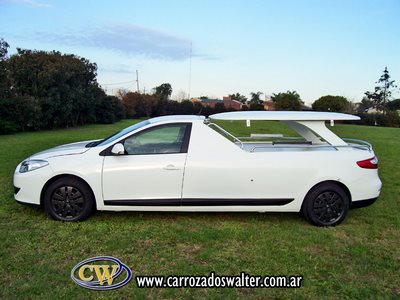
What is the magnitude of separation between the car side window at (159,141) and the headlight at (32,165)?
43.7 inches

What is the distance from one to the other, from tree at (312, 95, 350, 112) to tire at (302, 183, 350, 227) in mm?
45755

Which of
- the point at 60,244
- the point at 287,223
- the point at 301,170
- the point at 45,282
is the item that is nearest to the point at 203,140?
the point at 301,170

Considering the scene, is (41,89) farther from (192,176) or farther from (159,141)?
(192,176)

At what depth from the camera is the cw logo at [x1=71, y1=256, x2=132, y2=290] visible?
125 inches

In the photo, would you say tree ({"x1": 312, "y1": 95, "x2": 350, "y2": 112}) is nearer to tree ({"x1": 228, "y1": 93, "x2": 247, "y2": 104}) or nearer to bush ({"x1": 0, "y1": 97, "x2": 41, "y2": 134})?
tree ({"x1": 228, "y1": 93, "x2": 247, "y2": 104})

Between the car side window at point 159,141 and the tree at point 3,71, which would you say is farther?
the tree at point 3,71

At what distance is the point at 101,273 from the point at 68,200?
1.51m

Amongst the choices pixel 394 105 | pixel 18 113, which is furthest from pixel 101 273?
pixel 394 105

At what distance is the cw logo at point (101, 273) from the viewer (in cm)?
317

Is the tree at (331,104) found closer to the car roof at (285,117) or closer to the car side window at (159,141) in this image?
the car roof at (285,117)

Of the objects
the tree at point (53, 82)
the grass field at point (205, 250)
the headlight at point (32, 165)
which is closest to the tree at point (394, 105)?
the tree at point (53, 82)

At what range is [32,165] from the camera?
4.61 metres

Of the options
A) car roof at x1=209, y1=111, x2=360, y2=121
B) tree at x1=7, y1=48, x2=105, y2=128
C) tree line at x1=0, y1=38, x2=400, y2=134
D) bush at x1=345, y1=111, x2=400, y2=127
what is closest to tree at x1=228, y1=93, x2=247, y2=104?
bush at x1=345, y1=111, x2=400, y2=127

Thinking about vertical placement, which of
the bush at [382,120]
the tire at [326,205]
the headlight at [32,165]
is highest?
the bush at [382,120]
